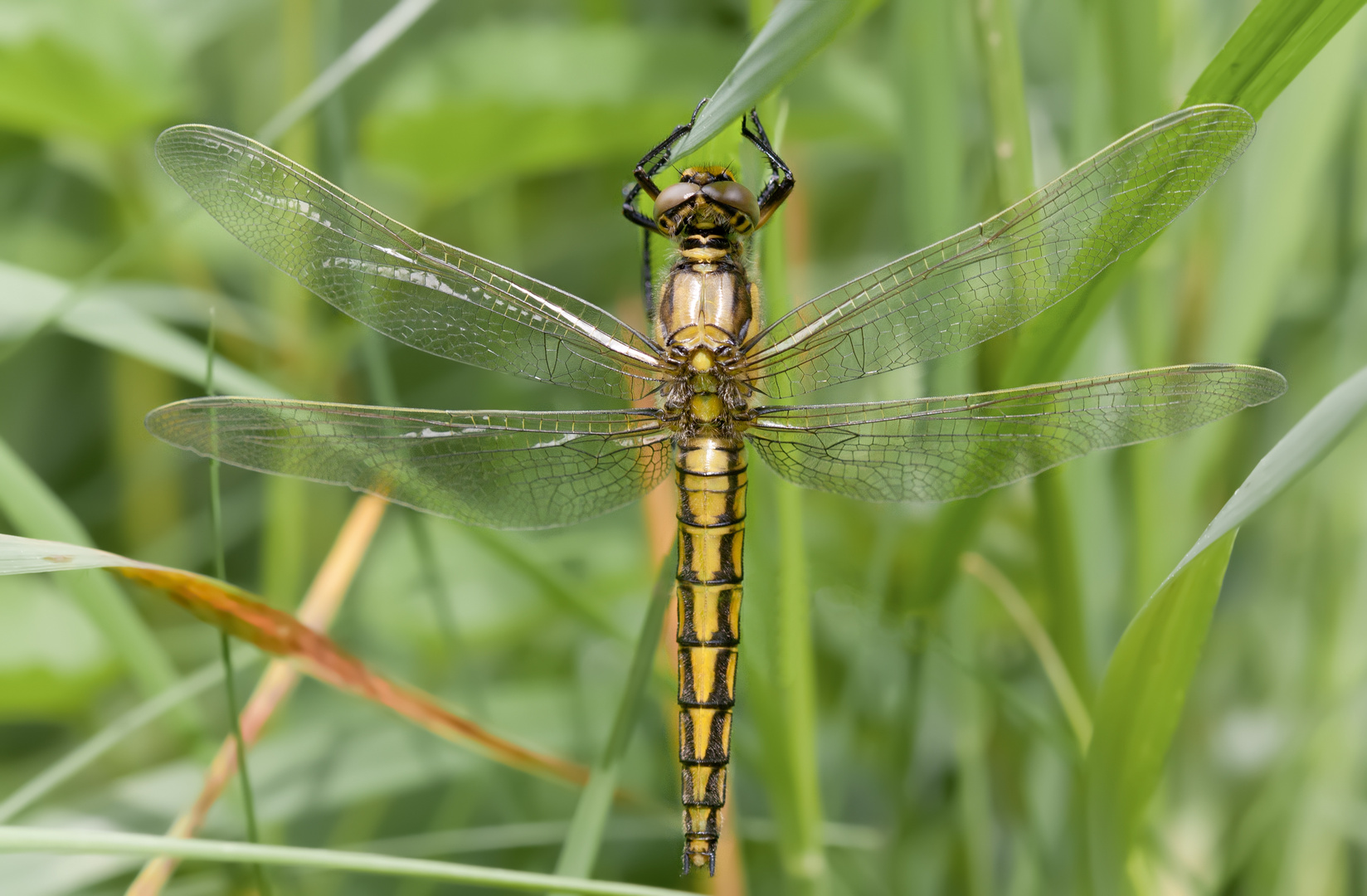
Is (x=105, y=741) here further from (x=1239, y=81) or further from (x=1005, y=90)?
(x=1239, y=81)

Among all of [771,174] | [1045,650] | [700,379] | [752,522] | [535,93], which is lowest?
[1045,650]

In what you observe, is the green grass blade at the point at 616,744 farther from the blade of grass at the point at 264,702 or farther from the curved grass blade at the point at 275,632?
the blade of grass at the point at 264,702

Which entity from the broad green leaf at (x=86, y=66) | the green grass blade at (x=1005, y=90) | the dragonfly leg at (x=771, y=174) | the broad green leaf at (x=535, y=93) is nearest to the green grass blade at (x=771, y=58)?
the dragonfly leg at (x=771, y=174)

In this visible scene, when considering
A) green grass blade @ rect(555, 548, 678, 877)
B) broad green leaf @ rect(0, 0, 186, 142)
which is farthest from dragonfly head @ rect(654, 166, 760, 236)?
broad green leaf @ rect(0, 0, 186, 142)

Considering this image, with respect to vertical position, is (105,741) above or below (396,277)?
below

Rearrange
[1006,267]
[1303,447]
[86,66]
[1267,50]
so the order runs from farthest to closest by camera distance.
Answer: [86,66], [1006,267], [1267,50], [1303,447]

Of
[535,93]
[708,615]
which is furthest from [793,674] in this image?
[535,93]

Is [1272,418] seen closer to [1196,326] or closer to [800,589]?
[1196,326]

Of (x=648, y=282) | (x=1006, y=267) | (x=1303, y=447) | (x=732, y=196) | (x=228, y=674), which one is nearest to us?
(x=1303, y=447)
